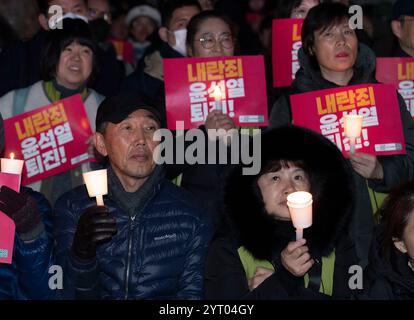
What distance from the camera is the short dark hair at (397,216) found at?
14.8 ft

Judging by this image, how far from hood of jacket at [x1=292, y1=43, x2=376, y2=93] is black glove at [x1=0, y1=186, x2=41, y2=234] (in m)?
2.04

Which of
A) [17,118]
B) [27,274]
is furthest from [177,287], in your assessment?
[17,118]

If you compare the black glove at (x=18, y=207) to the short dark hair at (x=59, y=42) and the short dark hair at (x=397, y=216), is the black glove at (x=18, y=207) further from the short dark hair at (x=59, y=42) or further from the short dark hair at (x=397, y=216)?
the short dark hair at (x=59, y=42)

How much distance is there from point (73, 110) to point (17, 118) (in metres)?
0.38

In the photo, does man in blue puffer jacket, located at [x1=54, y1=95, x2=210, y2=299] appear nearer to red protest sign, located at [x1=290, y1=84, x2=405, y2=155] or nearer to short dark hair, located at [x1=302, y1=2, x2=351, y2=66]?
red protest sign, located at [x1=290, y1=84, x2=405, y2=155]

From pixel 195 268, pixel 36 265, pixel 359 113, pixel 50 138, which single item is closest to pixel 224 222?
pixel 195 268

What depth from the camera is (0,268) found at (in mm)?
4516

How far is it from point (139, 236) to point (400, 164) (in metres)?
1.75

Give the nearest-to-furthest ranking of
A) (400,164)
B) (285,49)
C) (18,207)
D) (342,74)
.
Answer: (18,207), (400,164), (342,74), (285,49)

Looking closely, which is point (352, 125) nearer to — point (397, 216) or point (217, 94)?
point (397, 216)

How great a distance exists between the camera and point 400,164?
5379 millimetres

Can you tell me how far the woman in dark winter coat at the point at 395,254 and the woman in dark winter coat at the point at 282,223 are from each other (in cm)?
13

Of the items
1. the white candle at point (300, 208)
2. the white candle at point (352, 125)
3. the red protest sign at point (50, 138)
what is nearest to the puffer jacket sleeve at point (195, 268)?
the white candle at point (300, 208)

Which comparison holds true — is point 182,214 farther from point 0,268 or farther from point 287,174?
point 0,268
